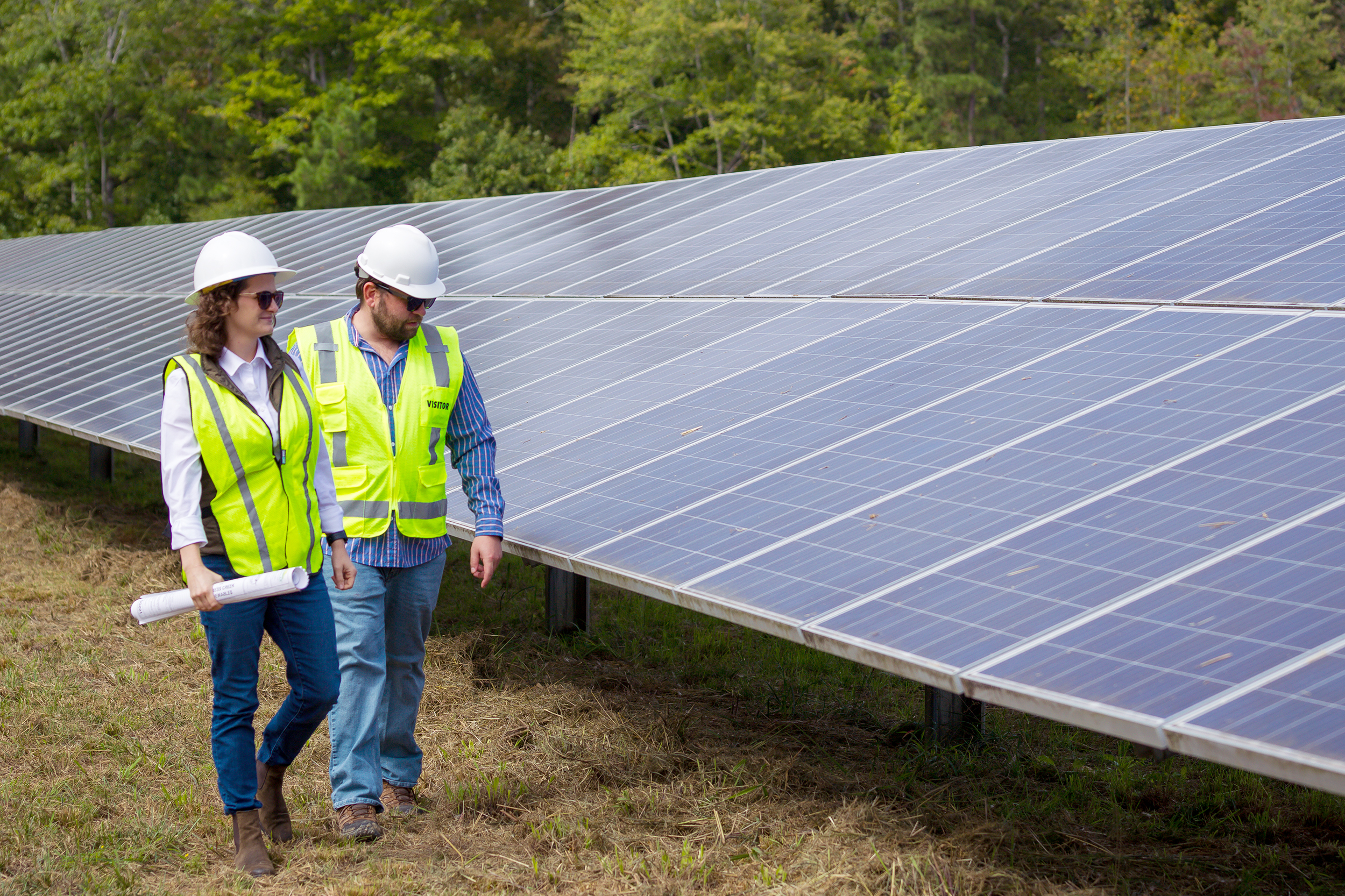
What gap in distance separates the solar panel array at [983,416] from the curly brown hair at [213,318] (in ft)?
6.09

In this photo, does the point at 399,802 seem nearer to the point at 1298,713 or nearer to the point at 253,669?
the point at 253,669

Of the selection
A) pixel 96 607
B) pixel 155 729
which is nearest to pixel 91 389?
pixel 96 607

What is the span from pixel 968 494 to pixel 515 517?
2.35 metres

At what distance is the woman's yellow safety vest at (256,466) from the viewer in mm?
4941

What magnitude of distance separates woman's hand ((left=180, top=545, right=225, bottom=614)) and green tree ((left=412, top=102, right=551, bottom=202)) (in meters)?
42.0

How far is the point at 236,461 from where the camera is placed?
498cm

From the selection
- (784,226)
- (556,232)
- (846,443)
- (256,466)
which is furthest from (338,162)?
(256,466)

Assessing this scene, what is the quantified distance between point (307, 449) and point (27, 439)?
1403 centimetres

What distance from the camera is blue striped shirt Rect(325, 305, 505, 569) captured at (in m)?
A: 5.56

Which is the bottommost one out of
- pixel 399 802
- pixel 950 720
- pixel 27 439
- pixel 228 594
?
pixel 27 439

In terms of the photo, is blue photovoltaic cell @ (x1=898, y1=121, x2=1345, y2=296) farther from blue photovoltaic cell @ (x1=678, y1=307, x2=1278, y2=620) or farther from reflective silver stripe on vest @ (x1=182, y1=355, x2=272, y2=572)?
reflective silver stripe on vest @ (x1=182, y1=355, x2=272, y2=572)

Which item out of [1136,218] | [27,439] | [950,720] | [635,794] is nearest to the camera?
[635,794]

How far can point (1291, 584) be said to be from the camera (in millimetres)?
4102

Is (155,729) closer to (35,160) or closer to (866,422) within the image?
(866,422)
